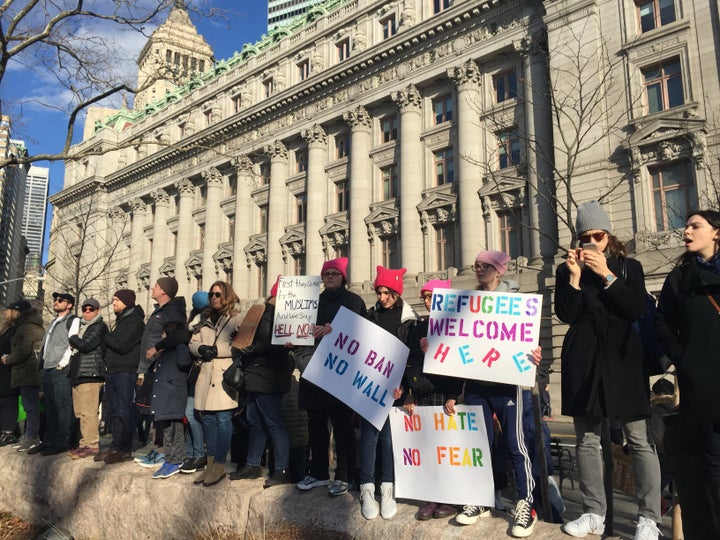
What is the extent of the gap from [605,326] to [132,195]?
50.0m

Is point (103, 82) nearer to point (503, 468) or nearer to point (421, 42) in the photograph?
point (503, 468)

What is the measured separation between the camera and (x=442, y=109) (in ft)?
94.0

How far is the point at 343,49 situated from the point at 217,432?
31.5m

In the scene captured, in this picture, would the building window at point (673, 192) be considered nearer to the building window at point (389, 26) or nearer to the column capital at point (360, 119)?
the column capital at point (360, 119)

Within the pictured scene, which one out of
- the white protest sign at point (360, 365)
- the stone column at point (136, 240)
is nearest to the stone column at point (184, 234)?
the stone column at point (136, 240)

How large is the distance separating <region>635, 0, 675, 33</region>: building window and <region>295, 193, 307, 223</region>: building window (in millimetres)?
20155

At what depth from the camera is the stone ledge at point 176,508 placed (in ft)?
13.6

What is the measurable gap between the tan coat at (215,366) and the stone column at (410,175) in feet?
70.3

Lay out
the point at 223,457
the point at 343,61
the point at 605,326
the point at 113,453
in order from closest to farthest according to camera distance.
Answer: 1. the point at 605,326
2. the point at 223,457
3. the point at 113,453
4. the point at 343,61

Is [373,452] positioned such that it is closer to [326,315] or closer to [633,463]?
[326,315]

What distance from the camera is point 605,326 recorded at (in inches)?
150

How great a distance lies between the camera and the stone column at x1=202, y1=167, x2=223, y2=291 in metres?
39.2

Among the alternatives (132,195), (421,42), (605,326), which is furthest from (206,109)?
(605,326)

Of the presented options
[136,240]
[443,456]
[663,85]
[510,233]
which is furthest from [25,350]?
[136,240]
